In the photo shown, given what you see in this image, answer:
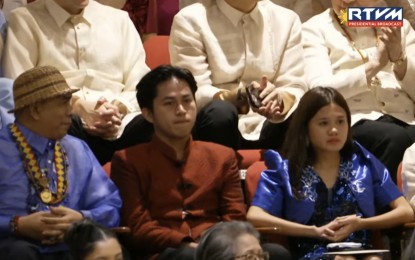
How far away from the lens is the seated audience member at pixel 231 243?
9.36 feet

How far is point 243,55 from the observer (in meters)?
4.19

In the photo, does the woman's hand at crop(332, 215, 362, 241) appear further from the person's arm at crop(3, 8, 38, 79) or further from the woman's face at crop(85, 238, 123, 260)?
the person's arm at crop(3, 8, 38, 79)

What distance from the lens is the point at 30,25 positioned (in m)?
4.04

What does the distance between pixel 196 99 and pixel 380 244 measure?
2.96ft

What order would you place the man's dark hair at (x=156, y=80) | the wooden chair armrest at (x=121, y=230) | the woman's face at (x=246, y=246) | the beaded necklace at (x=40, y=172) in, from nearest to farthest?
the woman's face at (x=246, y=246) → the wooden chair armrest at (x=121, y=230) → the beaded necklace at (x=40, y=172) → the man's dark hair at (x=156, y=80)

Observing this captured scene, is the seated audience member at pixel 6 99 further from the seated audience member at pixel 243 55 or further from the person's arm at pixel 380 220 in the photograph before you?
the person's arm at pixel 380 220

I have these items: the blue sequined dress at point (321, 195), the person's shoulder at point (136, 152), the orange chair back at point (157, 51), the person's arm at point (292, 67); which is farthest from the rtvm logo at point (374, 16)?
the person's shoulder at point (136, 152)

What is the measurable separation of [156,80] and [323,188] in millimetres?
692

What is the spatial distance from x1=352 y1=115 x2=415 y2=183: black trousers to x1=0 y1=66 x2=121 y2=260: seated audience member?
3.84 feet

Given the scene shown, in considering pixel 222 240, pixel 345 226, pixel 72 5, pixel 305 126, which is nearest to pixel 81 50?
pixel 72 5

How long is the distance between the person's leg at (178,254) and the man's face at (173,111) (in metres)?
0.45

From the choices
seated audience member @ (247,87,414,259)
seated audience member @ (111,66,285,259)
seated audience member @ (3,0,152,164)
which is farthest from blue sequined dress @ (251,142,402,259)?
seated audience member @ (3,0,152,164)

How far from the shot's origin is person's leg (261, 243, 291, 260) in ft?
10.9

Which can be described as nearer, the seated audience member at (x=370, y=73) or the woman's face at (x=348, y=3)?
the seated audience member at (x=370, y=73)
